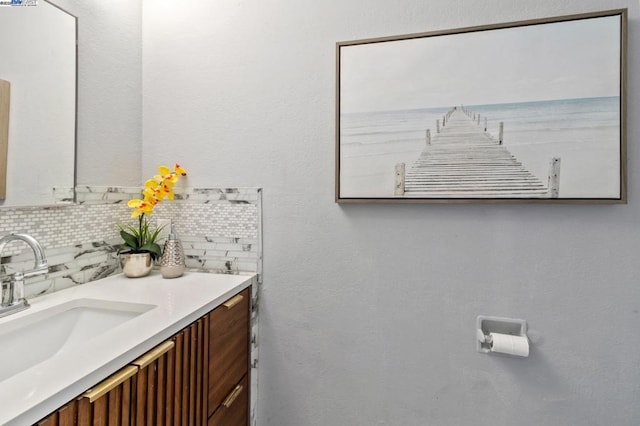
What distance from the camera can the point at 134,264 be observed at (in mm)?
1342

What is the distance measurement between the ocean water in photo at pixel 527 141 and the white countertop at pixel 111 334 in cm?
64

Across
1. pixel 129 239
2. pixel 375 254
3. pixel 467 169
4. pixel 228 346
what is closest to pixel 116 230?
pixel 129 239

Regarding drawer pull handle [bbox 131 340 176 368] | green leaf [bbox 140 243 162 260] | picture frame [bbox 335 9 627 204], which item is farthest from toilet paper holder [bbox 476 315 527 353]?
green leaf [bbox 140 243 162 260]

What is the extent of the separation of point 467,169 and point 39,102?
144 centimetres

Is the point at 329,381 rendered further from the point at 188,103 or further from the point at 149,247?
the point at 188,103

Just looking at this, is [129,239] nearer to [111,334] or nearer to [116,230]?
[116,230]

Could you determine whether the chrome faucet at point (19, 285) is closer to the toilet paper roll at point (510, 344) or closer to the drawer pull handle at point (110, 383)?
the drawer pull handle at point (110, 383)

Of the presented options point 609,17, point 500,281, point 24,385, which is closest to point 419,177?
point 500,281

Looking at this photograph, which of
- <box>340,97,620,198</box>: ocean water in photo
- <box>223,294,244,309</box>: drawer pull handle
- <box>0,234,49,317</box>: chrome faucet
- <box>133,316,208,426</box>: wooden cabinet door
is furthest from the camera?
<box>223,294,244,309</box>: drawer pull handle

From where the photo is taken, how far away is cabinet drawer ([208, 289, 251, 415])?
1.09 m

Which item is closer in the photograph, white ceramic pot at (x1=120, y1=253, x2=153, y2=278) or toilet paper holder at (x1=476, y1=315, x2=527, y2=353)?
toilet paper holder at (x1=476, y1=315, x2=527, y2=353)

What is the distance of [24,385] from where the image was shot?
60cm

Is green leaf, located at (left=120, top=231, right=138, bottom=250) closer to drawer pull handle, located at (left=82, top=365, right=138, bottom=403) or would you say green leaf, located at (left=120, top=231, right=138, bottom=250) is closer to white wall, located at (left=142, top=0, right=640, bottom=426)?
white wall, located at (left=142, top=0, right=640, bottom=426)

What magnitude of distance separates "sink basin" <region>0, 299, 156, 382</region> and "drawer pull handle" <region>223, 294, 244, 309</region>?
0.80 ft
